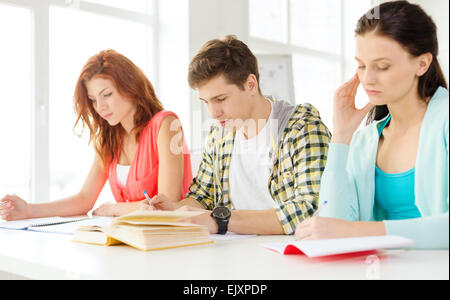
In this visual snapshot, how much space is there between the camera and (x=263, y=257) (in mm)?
857

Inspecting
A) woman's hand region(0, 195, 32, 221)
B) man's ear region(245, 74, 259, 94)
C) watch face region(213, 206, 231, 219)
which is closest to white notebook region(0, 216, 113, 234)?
woman's hand region(0, 195, 32, 221)

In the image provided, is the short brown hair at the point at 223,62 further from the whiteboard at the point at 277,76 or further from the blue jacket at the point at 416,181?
the whiteboard at the point at 277,76

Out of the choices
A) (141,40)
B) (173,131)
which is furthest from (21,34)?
(173,131)

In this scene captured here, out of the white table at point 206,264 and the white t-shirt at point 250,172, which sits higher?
the white t-shirt at point 250,172

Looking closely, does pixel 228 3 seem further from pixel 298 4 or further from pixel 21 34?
pixel 21 34

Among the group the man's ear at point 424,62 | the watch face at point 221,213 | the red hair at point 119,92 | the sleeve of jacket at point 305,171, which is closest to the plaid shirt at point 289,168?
the sleeve of jacket at point 305,171

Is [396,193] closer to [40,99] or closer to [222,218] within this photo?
[222,218]

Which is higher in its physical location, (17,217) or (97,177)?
(97,177)

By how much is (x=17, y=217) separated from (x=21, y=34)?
43.1 inches

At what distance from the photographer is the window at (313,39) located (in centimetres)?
144

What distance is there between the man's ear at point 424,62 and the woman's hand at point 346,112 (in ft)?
0.67

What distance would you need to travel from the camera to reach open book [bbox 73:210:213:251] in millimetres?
966

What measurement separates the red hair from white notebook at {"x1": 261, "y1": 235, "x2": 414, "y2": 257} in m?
1.12

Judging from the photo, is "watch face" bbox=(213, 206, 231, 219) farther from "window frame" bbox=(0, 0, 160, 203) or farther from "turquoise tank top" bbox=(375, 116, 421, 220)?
"window frame" bbox=(0, 0, 160, 203)
